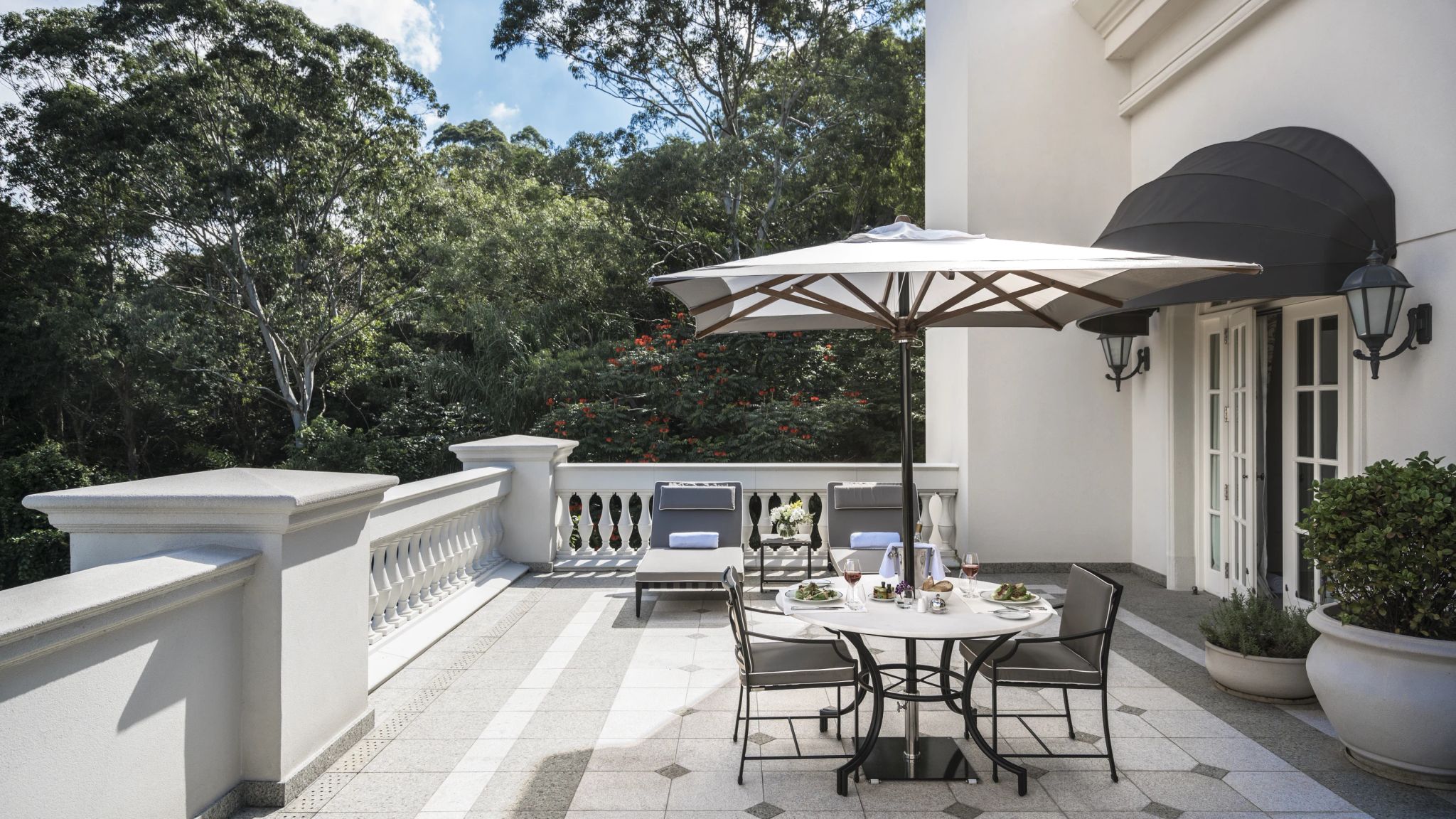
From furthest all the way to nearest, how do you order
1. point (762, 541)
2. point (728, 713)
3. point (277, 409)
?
point (277, 409)
point (762, 541)
point (728, 713)

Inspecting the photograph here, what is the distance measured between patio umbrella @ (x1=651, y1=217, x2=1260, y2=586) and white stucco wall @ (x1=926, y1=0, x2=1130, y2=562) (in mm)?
3292

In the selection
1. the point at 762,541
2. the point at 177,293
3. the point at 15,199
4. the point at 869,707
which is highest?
the point at 15,199

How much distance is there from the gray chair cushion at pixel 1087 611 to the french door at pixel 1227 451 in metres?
3.38

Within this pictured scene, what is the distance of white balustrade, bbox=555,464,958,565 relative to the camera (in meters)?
8.70

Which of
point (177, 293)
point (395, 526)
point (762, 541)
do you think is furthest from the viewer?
point (177, 293)

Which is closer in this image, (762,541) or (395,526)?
(395,526)

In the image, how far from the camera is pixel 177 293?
1648cm

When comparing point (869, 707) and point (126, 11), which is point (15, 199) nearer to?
point (126, 11)

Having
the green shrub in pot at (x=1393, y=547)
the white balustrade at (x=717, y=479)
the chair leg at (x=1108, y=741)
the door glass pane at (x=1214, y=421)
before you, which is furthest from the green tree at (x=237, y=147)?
the green shrub in pot at (x=1393, y=547)

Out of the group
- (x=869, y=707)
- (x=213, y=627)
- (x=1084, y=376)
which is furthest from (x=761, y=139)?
(x=213, y=627)

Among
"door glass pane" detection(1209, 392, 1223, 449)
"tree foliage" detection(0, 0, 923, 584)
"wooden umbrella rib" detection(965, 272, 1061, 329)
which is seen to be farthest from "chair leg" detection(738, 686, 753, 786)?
"tree foliage" detection(0, 0, 923, 584)

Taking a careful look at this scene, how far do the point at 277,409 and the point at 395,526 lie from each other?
16.6m

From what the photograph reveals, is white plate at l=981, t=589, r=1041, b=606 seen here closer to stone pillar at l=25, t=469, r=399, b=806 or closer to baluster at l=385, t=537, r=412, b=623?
stone pillar at l=25, t=469, r=399, b=806

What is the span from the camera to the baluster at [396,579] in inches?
227
